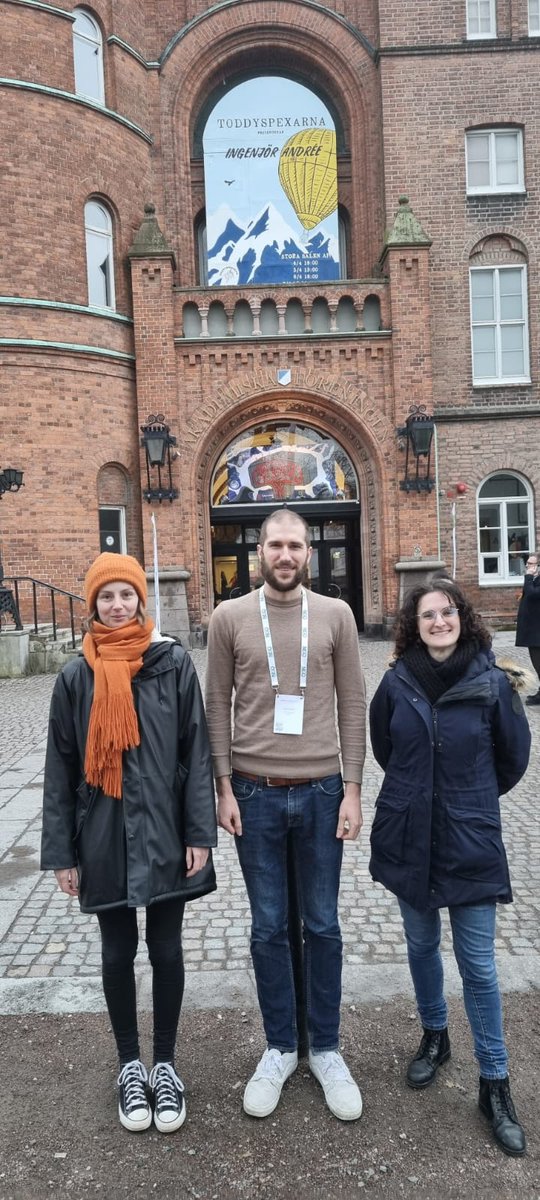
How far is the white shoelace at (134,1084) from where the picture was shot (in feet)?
8.43

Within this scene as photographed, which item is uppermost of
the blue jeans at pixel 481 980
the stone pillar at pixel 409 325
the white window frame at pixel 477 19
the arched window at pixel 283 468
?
the white window frame at pixel 477 19

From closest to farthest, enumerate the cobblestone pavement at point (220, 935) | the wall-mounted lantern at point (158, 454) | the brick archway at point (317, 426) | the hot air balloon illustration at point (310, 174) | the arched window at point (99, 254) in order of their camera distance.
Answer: the cobblestone pavement at point (220, 935) → the wall-mounted lantern at point (158, 454) → the arched window at point (99, 254) → the brick archway at point (317, 426) → the hot air balloon illustration at point (310, 174)

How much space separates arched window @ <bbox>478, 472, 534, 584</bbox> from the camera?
17.0 meters

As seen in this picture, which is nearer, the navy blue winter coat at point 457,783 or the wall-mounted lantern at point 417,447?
the navy blue winter coat at point 457,783

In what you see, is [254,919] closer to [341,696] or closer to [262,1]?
[341,696]

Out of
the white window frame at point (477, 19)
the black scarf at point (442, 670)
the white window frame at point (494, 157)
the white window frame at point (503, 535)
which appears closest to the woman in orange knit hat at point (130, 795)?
the black scarf at point (442, 670)

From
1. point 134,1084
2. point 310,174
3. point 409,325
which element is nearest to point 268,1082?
point 134,1084

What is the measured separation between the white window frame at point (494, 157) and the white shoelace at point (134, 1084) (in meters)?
18.2

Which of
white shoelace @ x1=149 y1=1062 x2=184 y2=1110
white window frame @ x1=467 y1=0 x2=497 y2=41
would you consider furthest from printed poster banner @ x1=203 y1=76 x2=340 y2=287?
white shoelace @ x1=149 y1=1062 x2=184 y2=1110

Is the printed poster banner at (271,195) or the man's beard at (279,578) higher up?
the printed poster banner at (271,195)

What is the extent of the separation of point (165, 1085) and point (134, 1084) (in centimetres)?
11

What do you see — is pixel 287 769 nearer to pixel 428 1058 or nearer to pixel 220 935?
pixel 428 1058

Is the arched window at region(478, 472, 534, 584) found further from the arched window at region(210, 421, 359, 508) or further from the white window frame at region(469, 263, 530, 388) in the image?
the arched window at region(210, 421, 359, 508)

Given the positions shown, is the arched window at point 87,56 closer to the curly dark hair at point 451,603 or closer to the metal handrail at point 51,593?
the metal handrail at point 51,593
